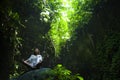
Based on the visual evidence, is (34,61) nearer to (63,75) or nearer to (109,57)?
(109,57)

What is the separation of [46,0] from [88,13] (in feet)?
9.07

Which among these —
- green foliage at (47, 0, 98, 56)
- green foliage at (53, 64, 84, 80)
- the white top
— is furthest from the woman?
green foliage at (47, 0, 98, 56)

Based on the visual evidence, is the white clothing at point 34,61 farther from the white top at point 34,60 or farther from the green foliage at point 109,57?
the green foliage at point 109,57

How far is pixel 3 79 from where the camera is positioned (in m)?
6.05

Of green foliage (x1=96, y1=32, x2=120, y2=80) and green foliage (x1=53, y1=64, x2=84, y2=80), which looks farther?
green foliage (x1=96, y1=32, x2=120, y2=80)

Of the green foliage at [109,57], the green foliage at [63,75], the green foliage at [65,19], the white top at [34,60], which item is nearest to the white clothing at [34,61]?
the white top at [34,60]

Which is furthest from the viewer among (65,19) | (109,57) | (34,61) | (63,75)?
(65,19)

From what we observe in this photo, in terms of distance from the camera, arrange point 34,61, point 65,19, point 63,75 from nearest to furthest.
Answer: point 63,75, point 34,61, point 65,19

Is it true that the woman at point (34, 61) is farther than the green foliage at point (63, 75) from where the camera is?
Yes

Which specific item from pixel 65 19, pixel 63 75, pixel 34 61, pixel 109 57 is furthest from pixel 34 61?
pixel 65 19

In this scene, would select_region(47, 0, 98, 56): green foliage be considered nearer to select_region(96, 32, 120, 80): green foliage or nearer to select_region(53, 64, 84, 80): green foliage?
select_region(96, 32, 120, 80): green foliage

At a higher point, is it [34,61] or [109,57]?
[34,61]

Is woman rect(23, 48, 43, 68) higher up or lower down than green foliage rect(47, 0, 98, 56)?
lower down

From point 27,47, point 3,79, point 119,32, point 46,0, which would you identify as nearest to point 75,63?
point 27,47
